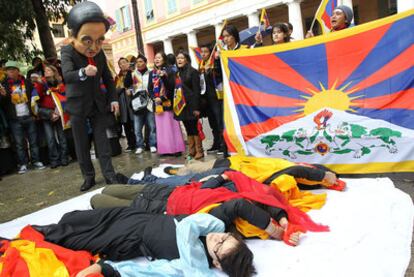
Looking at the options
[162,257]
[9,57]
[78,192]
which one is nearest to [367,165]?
[162,257]

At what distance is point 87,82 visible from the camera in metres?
4.66

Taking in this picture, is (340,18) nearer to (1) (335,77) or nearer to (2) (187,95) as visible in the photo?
(1) (335,77)

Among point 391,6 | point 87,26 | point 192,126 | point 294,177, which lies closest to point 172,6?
point 391,6

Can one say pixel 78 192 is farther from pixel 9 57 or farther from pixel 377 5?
pixel 377 5

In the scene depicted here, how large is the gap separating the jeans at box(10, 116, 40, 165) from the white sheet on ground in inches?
132

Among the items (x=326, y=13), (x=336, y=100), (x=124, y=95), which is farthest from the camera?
(x=124, y=95)

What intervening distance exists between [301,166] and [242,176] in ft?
1.95

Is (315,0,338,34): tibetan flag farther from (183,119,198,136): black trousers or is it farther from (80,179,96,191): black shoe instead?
(80,179,96,191): black shoe

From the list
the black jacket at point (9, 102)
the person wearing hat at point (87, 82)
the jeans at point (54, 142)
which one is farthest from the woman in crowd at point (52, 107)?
the person wearing hat at point (87, 82)

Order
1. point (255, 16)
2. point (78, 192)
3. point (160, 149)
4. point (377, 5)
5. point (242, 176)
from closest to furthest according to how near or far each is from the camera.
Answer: point (242, 176) → point (78, 192) → point (160, 149) → point (377, 5) → point (255, 16)

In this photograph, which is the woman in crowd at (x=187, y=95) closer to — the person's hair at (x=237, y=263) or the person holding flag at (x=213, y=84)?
the person holding flag at (x=213, y=84)

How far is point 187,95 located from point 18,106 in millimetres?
2868

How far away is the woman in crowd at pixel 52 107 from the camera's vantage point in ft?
20.6

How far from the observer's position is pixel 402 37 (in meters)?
3.79
